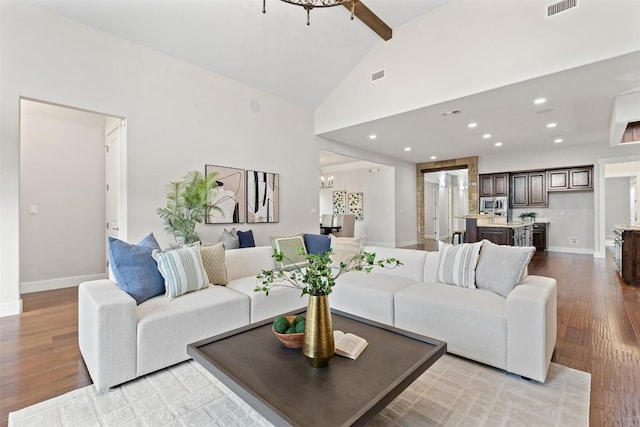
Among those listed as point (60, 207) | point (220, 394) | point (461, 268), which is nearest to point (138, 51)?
point (60, 207)

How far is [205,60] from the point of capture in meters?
4.65

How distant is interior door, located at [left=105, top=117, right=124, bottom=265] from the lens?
4227 mm

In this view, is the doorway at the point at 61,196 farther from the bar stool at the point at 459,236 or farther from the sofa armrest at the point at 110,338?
the bar stool at the point at 459,236

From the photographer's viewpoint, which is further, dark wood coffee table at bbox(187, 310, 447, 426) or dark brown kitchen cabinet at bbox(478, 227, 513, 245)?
dark brown kitchen cabinet at bbox(478, 227, 513, 245)

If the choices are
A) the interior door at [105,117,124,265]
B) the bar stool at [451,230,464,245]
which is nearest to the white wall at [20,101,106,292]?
the interior door at [105,117,124,265]

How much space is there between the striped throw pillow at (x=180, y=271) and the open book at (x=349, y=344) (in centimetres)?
140

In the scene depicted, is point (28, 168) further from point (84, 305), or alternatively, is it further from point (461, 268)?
point (461, 268)

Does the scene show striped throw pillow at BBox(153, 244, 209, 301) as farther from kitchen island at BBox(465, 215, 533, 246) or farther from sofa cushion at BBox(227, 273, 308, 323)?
kitchen island at BBox(465, 215, 533, 246)

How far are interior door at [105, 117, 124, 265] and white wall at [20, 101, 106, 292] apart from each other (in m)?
0.19

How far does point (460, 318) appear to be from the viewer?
2176 millimetres

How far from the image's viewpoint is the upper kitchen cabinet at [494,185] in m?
8.55

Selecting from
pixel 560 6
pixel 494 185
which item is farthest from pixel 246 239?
pixel 494 185

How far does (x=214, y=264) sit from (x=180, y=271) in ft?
1.44

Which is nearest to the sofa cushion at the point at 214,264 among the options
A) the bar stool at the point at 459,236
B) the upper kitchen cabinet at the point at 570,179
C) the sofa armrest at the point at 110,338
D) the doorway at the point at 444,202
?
the sofa armrest at the point at 110,338
